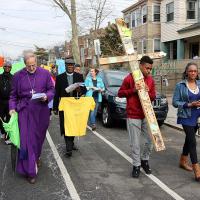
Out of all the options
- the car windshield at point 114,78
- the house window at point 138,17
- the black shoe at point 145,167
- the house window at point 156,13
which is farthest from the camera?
the house window at point 138,17

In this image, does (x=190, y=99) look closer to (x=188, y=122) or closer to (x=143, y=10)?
(x=188, y=122)

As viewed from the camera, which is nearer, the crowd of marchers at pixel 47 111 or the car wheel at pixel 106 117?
the crowd of marchers at pixel 47 111

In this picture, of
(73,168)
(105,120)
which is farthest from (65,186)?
(105,120)

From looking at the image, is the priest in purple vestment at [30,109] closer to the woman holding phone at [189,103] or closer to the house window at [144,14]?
the woman holding phone at [189,103]

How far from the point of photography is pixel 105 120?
11.6m

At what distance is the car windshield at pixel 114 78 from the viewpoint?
473 inches

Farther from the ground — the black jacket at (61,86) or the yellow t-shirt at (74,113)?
the black jacket at (61,86)

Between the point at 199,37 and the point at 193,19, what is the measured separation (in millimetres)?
2209

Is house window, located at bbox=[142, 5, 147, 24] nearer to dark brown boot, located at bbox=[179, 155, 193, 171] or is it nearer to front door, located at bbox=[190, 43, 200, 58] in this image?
front door, located at bbox=[190, 43, 200, 58]

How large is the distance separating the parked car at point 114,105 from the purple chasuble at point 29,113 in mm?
4746

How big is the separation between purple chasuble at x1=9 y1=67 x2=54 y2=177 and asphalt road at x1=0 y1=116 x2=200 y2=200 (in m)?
0.32

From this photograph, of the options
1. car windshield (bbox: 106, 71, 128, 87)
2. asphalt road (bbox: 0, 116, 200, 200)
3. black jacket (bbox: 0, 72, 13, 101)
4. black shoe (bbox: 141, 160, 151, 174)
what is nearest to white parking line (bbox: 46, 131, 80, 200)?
asphalt road (bbox: 0, 116, 200, 200)

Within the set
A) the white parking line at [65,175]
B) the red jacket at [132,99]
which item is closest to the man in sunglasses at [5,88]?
the white parking line at [65,175]

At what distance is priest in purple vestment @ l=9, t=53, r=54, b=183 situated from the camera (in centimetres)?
614
